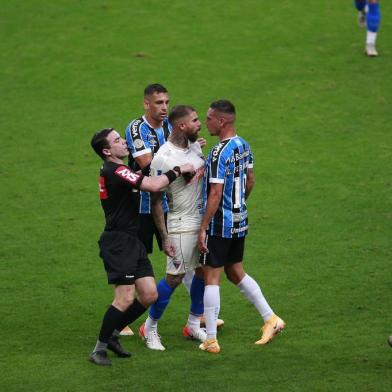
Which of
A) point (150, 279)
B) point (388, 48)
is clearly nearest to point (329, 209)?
point (150, 279)

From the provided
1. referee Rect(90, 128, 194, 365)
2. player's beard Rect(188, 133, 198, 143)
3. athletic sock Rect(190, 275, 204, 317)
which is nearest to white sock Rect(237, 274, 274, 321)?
athletic sock Rect(190, 275, 204, 317)

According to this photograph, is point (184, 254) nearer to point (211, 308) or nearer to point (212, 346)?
point (211, 308)

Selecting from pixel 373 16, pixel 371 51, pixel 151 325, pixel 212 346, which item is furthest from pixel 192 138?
pixel 371 51

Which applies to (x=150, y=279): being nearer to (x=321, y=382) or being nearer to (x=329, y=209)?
(x=321, y=382)

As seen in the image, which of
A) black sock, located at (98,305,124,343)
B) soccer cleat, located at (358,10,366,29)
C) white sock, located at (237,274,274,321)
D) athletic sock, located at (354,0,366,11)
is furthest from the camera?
soccer cleat, located at (358,10,366,29)

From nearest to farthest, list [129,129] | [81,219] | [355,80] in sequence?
1. [129,129]
2. [81,219]
3. [355,80]

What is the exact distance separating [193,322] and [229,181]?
1.44m

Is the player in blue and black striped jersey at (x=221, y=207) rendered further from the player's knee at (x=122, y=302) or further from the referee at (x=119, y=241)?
the player's knee at (x=122, y=302)

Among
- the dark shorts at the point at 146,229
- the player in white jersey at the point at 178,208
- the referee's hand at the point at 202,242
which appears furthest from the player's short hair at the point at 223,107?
the dark shorts at the point at 146,229

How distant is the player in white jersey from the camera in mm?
8328

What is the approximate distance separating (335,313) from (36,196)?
5.56 meters

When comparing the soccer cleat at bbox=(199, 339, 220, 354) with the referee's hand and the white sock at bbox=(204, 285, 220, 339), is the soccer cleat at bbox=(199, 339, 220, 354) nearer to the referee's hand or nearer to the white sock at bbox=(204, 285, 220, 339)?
the white sock at bbox=(204, 285, 220, 339)

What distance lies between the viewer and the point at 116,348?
8289 mm

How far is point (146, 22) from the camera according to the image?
67.3ft
